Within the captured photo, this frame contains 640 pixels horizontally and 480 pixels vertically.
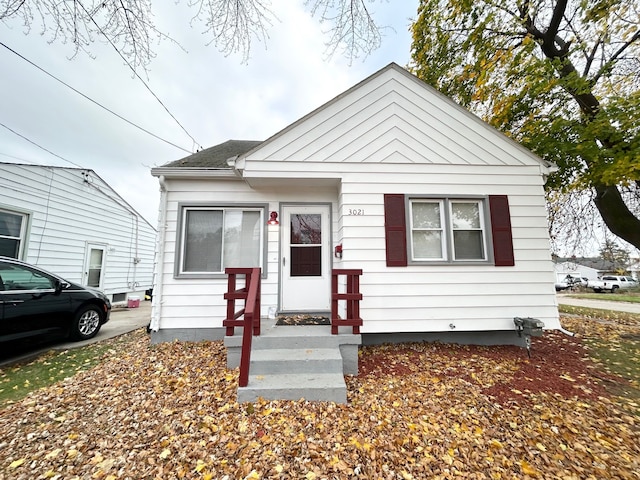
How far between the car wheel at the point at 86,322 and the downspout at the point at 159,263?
5.58 feet

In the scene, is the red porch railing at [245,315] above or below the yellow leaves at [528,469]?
above

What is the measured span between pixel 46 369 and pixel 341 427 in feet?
15.1

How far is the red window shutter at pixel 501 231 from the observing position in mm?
4547

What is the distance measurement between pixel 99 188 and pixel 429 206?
11.2m

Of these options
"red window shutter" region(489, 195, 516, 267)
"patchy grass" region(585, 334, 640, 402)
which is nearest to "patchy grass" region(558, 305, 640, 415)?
"patchy grass" region(585, 334, 640, 402)

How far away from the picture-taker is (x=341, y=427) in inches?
98.3

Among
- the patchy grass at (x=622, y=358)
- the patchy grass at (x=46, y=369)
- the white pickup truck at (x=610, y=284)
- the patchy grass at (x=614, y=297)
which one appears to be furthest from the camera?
the white pickup truck at (x=610, y=284)

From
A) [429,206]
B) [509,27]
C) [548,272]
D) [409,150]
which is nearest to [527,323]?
[548,272]

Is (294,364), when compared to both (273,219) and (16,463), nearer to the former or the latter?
(16,463)

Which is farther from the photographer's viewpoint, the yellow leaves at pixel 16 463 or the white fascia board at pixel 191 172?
the white fascia board at pixel 191 172

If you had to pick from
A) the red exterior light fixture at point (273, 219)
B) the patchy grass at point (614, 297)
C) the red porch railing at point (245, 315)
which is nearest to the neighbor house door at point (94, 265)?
the red exterior light fixture at point (273, 219)

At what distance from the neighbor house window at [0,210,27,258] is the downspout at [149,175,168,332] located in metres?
5.30

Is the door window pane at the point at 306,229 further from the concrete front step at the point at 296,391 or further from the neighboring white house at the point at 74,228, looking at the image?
the neighboring white house at the point at 74,228

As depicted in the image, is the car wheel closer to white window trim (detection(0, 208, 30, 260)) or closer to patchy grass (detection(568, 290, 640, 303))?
white window trim (detection(0, 208, 30, 260))
